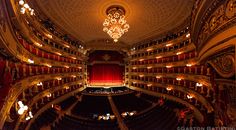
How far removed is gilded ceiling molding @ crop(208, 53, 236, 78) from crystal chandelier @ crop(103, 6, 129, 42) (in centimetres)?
1118

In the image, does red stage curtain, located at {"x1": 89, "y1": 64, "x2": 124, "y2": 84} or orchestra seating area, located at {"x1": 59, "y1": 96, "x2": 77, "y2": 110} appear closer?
orchestra seating area, located at {"x1": 59, "y1": 96, "x2": 77, "y2": 110}

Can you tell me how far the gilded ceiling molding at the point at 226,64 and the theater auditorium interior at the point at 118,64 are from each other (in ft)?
0.09

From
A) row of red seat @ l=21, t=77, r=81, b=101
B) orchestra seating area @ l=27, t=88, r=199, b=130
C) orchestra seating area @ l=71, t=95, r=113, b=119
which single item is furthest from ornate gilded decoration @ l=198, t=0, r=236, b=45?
orchestra seating area @ l=71, t=95, r=113, b=119

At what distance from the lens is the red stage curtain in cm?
2933

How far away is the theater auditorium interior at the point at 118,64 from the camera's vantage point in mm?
5055

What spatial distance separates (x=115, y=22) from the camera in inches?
594

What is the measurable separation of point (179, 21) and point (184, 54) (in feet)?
12.2

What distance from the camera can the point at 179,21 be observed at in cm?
1714

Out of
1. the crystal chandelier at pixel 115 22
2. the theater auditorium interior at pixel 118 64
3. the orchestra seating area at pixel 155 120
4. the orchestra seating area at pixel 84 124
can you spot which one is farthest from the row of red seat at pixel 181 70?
the orchestra seating area at pixel 84 124

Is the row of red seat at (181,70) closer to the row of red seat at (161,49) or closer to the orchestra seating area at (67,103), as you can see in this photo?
the row of red seat at (161,49)

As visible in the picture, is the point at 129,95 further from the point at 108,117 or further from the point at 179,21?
the point at 179,21

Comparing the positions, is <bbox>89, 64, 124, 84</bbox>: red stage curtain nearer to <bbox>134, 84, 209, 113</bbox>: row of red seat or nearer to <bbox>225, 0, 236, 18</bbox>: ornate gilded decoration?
<bbox>134, 84, 209, 113</bbox>: row of red seat

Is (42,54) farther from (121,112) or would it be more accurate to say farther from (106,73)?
(106,73)

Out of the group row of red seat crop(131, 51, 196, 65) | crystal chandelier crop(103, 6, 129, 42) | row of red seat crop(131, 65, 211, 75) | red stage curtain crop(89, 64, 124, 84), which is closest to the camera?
row of red seat crop(131, 65, 211, 75)
